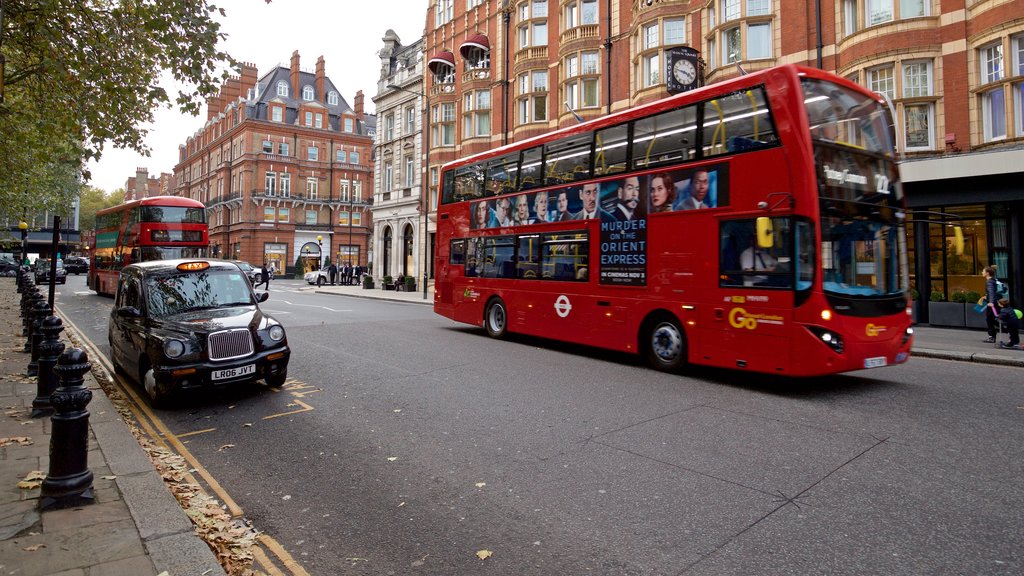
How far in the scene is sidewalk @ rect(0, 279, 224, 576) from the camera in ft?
9.39

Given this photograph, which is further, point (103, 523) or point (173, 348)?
point (173, 348)

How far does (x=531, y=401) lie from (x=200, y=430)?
144 inches

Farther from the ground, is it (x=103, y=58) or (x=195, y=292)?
(x=103, y=58)

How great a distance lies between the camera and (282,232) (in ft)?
201

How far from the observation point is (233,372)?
6.41m

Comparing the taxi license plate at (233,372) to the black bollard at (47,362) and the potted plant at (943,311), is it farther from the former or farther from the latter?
the potted plant at (943,311)

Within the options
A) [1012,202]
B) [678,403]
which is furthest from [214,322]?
[1012,202]

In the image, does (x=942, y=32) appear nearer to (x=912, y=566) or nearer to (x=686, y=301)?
(x=686, y=301)

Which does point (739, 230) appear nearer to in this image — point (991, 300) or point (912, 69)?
point (991, 300)

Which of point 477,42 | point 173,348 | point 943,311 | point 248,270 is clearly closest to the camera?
point 173,348

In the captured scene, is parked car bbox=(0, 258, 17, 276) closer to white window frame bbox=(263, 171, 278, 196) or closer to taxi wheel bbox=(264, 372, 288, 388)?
white window frame bbox=(263, 171, 278, 196)

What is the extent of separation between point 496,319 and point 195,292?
6.87m

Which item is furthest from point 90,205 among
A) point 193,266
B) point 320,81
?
point 193,266

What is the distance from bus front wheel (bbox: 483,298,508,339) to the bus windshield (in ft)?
24.1
